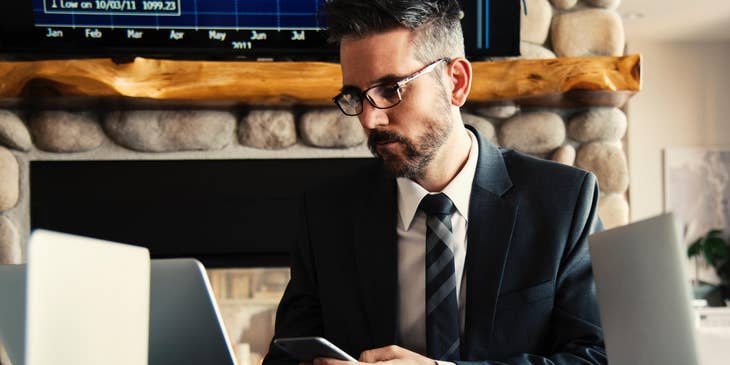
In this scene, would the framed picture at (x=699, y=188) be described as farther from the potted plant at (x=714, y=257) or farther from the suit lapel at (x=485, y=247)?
the suit lapel at (x=485, y=247)

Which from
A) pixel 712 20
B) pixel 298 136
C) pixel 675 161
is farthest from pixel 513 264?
pixel 675 161

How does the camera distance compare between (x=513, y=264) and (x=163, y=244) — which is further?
(x=163, y=244)

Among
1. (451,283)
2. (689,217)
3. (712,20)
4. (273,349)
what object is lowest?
(689,217)

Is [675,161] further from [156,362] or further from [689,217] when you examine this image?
[156,362]

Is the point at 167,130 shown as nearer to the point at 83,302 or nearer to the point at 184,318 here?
the point at 184,318

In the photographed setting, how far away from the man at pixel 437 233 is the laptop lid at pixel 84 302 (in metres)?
0.63

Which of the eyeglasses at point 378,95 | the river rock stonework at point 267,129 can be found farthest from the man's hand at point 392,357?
the river rock stonework at point 267,129

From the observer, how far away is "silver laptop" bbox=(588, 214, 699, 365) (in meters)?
0.82

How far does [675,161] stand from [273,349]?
236 inches

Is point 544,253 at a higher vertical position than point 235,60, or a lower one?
lower

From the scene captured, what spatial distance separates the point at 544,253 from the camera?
147cm

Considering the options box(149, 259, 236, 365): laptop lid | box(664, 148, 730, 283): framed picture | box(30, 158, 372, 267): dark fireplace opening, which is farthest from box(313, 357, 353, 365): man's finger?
box(664, 148, 730, 283): framed picture

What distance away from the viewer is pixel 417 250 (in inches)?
61.3

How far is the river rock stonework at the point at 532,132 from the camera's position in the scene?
2686 millimetres
